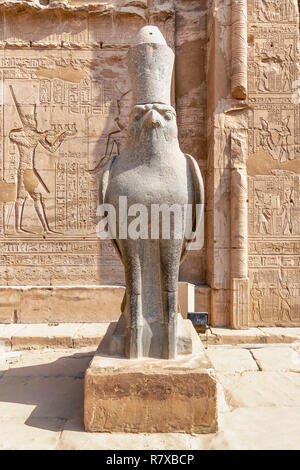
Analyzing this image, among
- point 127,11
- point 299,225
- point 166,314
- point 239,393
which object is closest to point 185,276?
point 299,225

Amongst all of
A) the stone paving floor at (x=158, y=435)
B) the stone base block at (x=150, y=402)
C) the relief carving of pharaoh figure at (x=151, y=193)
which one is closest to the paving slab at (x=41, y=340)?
the stone paving floor at (x=158, y=435)

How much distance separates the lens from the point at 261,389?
10.9 ft

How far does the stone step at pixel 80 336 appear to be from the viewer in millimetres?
4805

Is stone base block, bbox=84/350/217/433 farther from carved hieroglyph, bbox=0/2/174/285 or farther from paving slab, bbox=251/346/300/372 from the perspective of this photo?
carved hieroglyph, bbox=0/2/174/285

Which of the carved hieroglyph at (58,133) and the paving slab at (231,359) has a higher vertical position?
the carved hieroglyph at (58,133)

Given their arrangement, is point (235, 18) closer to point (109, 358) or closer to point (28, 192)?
point (28, 192)

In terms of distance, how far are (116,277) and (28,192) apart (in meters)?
1.97

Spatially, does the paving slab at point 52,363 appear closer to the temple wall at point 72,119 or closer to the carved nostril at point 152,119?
the temple wall at point 72,119

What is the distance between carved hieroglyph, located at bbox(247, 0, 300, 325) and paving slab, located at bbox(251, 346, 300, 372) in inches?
48.6

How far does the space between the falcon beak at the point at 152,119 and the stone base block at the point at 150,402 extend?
1782 mm

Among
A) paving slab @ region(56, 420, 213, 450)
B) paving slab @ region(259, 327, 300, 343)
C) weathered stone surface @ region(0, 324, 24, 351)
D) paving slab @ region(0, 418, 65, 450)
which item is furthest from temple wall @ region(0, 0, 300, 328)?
paving slab @ region(56, 420, 213, 450)

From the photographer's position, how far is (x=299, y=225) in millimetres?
Answer: 5434

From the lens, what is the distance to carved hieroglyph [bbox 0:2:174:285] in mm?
5801

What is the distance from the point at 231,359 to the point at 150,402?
199 cm
